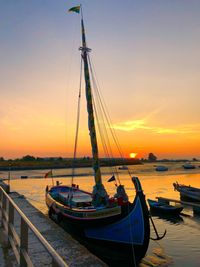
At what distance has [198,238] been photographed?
72.2 feet

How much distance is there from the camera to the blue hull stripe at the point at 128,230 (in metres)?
15.5

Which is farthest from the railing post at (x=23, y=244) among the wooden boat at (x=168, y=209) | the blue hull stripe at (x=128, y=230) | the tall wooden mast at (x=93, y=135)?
the wooden boat at (x=168, y=209)

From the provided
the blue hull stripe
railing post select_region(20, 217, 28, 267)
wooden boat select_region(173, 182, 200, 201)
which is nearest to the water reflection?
wooden boat select_region(173, 182, 200, 201)

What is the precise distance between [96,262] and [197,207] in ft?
80.5

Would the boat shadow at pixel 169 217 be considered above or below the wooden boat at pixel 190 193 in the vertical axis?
below

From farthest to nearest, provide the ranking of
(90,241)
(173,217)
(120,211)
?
(173,217)
(90,241)
(120,211)

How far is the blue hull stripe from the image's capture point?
15453 millimetres

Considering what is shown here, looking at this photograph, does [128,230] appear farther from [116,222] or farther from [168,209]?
[168,209]

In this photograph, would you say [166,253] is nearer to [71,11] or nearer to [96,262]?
[96,262]

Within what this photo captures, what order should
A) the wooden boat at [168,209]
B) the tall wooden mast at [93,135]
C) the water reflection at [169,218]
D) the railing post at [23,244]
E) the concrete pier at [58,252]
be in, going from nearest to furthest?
the railing post at [23,244], the concrete pier at [58,252], the tall wooden mast at [93,135], the water reflection at [169,218], the wooden boat at [168,209]

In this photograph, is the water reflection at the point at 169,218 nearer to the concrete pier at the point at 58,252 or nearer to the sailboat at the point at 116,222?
the sailboat at the point at 116,222

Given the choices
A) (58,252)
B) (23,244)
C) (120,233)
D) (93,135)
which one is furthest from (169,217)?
(23,244)

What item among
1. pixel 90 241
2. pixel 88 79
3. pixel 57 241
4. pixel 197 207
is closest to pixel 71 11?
pixel 88 79

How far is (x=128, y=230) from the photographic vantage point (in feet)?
52.3
